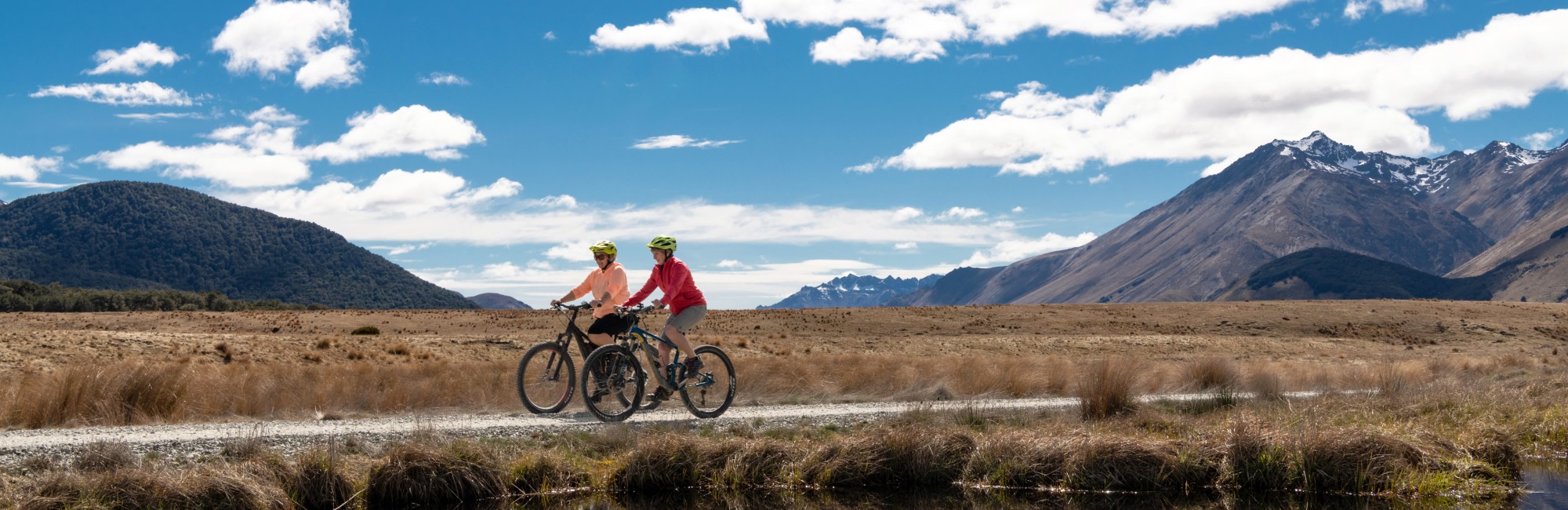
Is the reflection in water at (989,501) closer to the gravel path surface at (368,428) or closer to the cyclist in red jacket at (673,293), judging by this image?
the gravel path surface at (368,428)

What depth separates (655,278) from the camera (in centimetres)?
1398

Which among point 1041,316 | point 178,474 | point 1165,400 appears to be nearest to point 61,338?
point 178,474

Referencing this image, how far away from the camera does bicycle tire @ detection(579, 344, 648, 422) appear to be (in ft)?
45.4

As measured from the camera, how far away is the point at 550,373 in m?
14.4

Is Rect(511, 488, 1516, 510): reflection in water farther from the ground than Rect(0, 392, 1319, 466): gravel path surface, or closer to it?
closer to it

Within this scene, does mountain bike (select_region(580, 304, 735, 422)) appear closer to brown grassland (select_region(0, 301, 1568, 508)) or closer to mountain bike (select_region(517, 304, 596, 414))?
mountain bike (select_region(517, 304, 596, 414))

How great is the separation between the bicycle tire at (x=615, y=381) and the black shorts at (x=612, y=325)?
327 millimetres

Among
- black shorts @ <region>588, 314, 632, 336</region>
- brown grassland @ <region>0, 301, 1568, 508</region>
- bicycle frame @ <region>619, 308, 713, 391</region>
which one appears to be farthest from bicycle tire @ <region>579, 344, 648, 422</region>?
brown grassland @ <region>0, 301, 1568, 508</region>

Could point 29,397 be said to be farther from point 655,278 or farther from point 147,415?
point 655,278

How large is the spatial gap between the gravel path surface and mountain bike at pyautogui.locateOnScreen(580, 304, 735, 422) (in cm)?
23

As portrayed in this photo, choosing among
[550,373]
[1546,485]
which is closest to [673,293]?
[550,373]

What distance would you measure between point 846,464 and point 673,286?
10.5 feet

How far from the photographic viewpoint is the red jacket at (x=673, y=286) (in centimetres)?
1384

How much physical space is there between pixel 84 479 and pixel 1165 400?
597 inches
